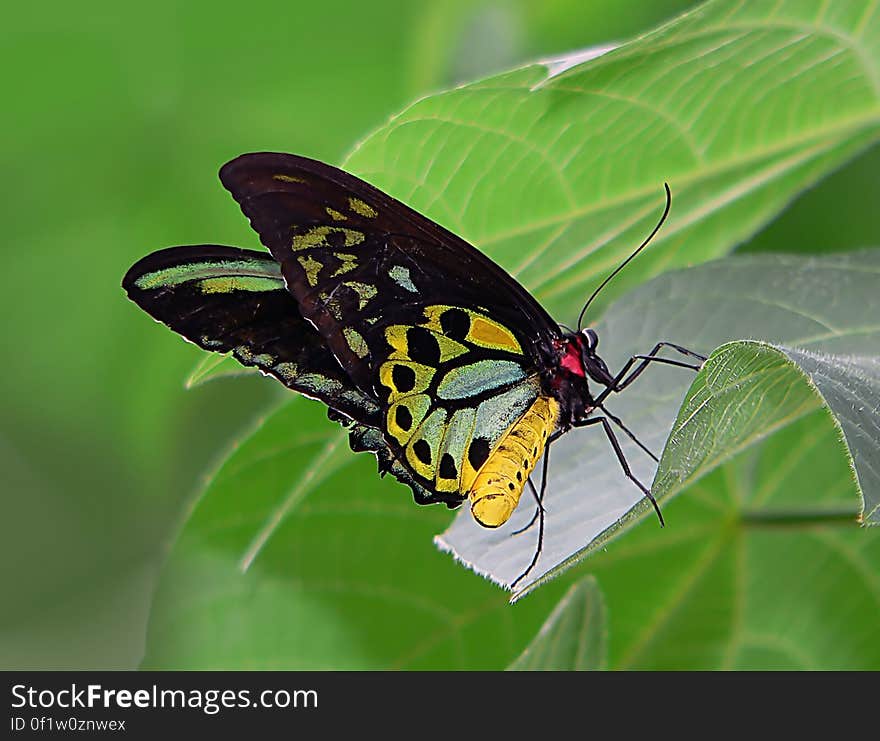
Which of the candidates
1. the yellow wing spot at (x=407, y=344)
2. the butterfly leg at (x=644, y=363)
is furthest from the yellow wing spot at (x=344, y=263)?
the butterfly leg at (x=644, y=363)

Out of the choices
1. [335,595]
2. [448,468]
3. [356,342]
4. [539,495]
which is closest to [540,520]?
[539,495]

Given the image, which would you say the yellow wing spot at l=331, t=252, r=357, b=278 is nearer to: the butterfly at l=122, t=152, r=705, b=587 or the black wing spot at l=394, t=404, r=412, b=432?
the butterfly at l=122, t=152, r=705, b=587

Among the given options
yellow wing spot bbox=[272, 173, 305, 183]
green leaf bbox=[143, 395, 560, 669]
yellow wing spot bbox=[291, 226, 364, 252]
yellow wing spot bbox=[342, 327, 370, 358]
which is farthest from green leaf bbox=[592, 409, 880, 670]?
yellow wing spot bbox=[272, 173, 305, 183]

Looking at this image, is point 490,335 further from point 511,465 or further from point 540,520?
point 540,520

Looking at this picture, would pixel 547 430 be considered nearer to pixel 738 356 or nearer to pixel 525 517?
pixel 525 517

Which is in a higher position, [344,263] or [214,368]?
[344,263]
